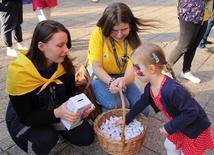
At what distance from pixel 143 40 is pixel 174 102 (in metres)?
3.14

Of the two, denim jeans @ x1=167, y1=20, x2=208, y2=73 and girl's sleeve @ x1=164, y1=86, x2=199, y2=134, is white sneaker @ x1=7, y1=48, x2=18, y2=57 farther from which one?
girl's sleeve @ x1=164, y1=86, x2=199, y2=134

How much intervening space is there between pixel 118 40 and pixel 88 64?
46cm

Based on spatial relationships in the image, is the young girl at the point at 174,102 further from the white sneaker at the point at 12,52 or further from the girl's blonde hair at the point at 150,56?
the white sneaker at the point at 12,52

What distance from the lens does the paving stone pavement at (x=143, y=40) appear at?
2.15 meters

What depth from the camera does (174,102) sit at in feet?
5.10

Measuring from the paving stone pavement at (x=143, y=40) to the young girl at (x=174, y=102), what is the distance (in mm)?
521

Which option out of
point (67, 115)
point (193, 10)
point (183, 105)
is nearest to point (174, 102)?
point (183, 105)

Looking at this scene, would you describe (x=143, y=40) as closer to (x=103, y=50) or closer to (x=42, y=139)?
(x=103, y=50)

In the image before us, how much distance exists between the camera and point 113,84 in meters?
2.10

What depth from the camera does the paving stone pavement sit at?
2.15 meters

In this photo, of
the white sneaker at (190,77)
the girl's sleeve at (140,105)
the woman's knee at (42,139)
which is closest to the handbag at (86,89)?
the girl's sleeve at (140,105)

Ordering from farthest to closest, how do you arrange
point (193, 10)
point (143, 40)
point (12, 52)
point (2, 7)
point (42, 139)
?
point (143, 40), point (12, 52), point (2, 7), point (193, 10), point (42, 139)

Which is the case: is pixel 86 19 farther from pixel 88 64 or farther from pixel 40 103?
pixel 40 103

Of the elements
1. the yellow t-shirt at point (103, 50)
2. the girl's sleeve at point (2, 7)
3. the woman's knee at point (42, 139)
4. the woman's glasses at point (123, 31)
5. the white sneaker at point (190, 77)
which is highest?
the girl's sleeve at point (2, 7)
